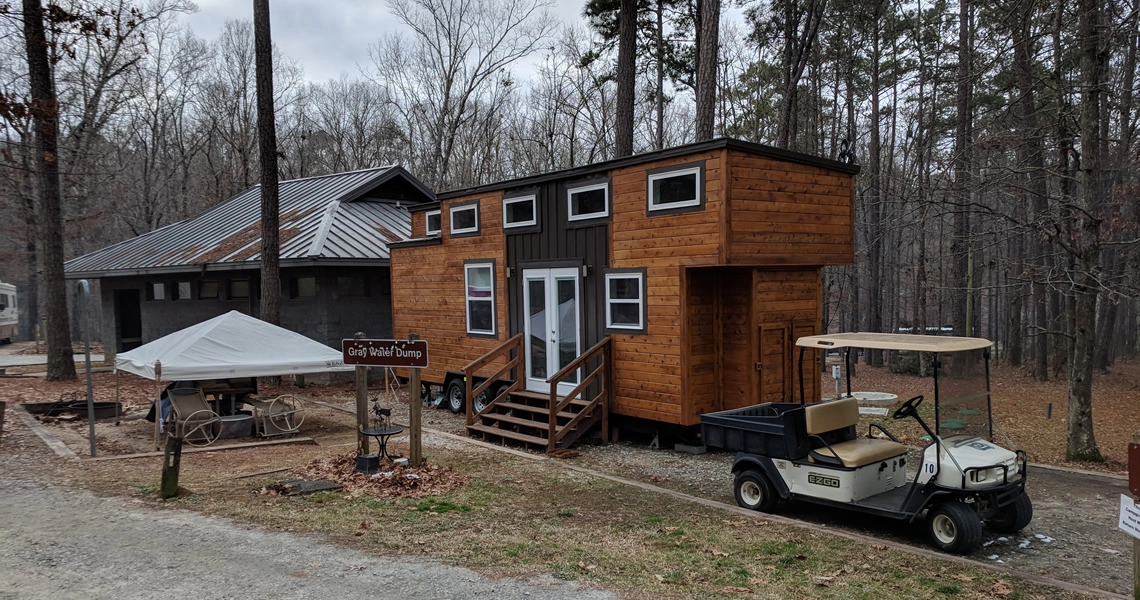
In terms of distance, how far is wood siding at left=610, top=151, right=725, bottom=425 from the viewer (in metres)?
9.64

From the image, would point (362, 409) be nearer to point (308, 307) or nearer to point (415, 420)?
point (415, 420)

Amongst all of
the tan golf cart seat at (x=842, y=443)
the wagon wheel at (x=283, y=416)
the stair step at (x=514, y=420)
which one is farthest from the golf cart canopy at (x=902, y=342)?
the wagon wheel at (x=283, y=416)

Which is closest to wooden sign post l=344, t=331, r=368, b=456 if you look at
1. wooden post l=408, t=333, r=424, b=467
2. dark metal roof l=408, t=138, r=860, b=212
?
wooden post l=408, t=333, r=424, b=467

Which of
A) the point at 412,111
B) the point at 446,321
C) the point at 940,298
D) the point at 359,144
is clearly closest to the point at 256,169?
the point at 359,144

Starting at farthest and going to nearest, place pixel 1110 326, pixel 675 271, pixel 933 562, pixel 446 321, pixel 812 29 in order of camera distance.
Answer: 1. pixel 1110 326
2. pixel 812 29
3. pixel 446 321
4. pixel 675 271
5. pixel 933 562

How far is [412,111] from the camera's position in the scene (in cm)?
3594

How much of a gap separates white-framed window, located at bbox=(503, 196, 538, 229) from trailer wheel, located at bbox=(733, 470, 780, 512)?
6.15 m

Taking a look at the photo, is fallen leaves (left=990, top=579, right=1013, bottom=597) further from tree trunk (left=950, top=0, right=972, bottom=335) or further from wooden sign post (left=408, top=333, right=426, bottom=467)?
tree trunk (left=950, top=0, right=972, bottom=335)

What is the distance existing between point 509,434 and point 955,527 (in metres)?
6.54

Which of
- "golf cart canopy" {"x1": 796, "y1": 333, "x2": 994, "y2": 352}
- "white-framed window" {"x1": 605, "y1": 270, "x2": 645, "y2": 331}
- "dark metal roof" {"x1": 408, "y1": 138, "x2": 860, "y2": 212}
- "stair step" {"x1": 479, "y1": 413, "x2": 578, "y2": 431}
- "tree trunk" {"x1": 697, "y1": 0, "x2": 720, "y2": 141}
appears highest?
"tree trunk" {"x1": 697, "y1": 0, "x2": 720, "y2": 141}

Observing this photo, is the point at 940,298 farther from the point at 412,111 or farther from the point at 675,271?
the point at 412,111

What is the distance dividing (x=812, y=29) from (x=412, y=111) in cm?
2134

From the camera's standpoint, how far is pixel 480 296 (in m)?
13.6

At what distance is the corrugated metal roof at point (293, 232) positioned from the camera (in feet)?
59.3
